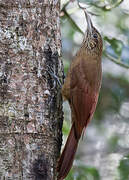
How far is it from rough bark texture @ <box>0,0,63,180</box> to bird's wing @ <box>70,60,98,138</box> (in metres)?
0.30

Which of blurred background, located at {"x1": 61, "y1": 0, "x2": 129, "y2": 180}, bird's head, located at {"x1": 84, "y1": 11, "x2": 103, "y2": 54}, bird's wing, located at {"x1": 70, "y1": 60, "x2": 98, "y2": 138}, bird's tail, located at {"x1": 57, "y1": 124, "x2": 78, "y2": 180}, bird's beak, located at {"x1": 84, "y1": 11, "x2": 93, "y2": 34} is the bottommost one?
blurred background, located at {"x1": 61, "y1": 0, "x2": 129, "y2": 180}

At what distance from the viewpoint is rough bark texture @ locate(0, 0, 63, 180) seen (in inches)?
137

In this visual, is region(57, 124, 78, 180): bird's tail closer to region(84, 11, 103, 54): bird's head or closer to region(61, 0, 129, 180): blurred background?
region(84, 11, 103, 54): bird's head

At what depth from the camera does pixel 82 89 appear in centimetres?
445

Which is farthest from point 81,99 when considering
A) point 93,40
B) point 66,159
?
point 93,40

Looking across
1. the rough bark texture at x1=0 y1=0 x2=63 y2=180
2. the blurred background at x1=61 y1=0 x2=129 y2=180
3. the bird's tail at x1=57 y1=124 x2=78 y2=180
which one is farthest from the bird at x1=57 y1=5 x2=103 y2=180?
the blurred background at x1=61 y1=0 x2=129 y2=180

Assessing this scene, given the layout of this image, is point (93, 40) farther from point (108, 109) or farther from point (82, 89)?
point (108, 109)

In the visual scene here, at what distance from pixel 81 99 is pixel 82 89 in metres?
0.12

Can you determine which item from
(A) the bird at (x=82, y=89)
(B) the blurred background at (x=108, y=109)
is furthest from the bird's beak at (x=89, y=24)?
(B) the blurred background at (x=108, y=109)

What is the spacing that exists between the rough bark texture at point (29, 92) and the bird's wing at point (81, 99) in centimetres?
30

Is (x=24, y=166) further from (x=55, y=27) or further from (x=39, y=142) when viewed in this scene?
(x=55, y=27)

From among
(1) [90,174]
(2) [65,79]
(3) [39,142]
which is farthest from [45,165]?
(1) [90,174]

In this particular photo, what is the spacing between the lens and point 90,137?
7871 mm

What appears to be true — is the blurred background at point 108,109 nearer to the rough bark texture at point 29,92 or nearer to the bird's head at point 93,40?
the bird's head at point 93,40
